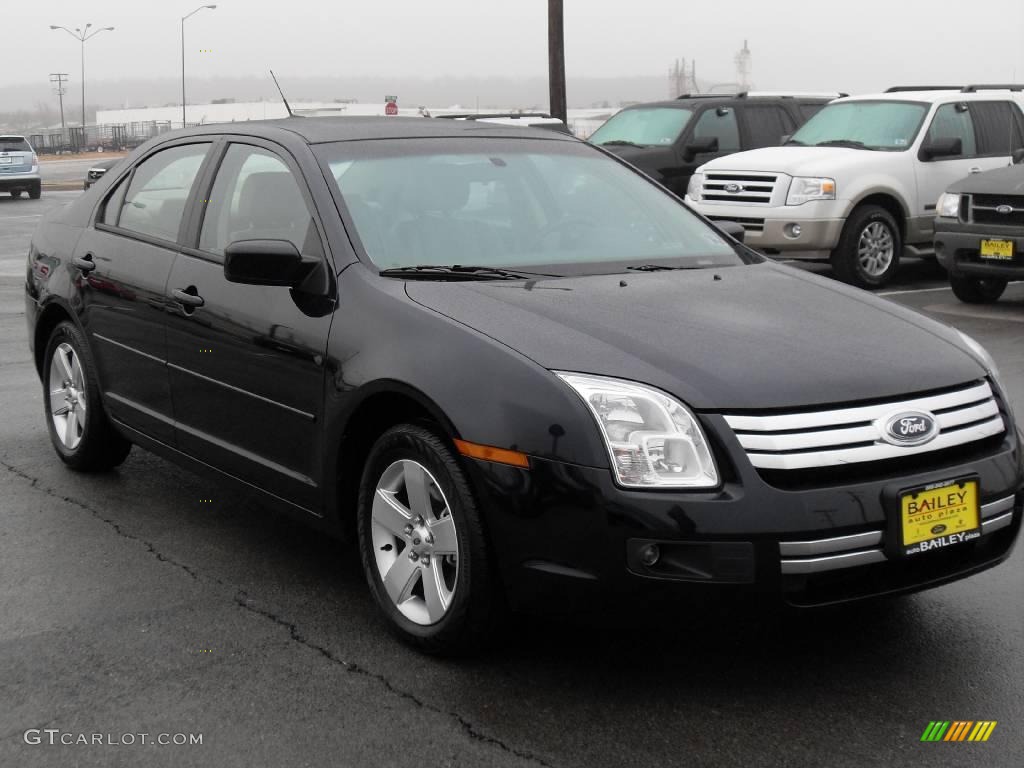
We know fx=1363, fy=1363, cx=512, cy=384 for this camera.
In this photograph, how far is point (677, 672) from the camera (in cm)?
388

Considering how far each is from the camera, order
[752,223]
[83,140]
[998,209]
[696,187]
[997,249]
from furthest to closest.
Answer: [83,140] → [696,187] → [752,223] → [998,209] → [997,249]

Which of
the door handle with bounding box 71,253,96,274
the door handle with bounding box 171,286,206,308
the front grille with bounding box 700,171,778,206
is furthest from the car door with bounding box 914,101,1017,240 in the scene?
the door handle with bounding box 171,286,206,308

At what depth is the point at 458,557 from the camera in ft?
12.4

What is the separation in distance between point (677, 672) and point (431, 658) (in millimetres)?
718

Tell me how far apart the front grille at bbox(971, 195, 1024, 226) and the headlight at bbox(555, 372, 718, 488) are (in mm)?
8754

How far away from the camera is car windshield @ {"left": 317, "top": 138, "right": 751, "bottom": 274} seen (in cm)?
460

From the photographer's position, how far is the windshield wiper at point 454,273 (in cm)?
434

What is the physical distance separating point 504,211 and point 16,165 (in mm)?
32007

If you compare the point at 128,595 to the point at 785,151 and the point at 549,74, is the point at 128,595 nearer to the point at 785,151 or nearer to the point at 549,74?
the point at 785,151

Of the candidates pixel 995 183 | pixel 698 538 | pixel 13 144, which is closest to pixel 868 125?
pixel 995 183

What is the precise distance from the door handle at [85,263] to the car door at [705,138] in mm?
10938

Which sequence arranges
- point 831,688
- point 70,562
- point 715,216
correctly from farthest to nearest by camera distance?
1. point 715,216
2. point 70,562
3. point 831,688

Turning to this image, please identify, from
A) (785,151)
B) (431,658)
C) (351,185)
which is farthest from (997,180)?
(431,658)

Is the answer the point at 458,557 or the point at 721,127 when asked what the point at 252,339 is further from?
the point at 721,127
